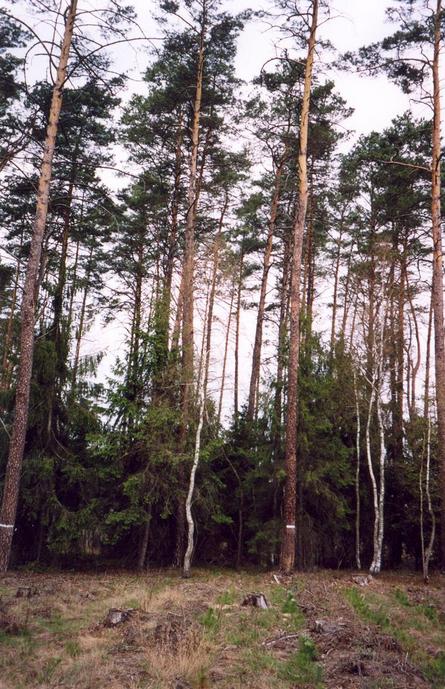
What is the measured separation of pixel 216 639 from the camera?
20.8 feet

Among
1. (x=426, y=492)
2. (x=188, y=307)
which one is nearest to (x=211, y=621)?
(x=188, y=307)

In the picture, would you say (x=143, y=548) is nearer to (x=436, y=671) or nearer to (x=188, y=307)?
(x=188, y=307)

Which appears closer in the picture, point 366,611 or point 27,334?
point 366,611

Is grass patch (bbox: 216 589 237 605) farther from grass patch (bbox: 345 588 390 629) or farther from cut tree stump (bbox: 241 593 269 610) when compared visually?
grass patch (bbox: 345 588 390 629)

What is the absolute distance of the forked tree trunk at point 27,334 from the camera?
10320mm

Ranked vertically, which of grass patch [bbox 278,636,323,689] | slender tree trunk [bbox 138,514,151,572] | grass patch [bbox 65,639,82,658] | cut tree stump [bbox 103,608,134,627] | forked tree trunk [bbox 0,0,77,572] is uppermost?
forked tree trunk [bbox 0,0,77,572]

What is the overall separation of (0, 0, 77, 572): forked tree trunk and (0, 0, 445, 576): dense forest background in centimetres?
5

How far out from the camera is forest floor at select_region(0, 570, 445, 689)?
499 cm

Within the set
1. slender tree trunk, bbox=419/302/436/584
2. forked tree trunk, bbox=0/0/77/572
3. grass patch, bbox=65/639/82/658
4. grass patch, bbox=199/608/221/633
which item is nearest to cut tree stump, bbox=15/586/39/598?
forked tree trunk, bbox=0/0/77/572

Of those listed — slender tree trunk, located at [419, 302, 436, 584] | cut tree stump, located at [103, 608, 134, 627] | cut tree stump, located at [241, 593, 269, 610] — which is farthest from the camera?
slender tree trunk, located at [419, 302, 436, 584]

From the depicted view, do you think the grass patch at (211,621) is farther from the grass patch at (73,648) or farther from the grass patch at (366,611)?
the grass patch at (366,611)

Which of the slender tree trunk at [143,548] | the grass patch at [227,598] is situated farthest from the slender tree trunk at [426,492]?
the slender tree trunk at [143,548]

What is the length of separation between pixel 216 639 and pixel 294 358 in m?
8.44

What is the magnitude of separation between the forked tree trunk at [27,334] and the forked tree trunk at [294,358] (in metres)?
6.71
